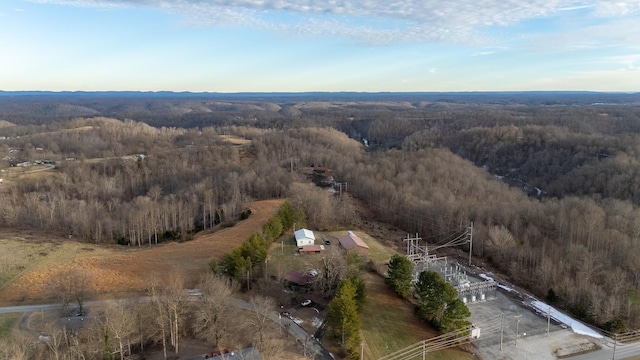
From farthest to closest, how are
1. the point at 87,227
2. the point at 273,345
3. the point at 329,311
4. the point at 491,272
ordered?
the point at 87,227, the point at 491,272, the point at 329,311, the point at 273,345

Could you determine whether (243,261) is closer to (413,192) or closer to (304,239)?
(304,239)

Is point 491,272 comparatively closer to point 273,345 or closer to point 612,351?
point 612,351

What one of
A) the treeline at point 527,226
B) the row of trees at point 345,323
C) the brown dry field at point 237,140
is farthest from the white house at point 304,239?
the brown dry field at point 237,140

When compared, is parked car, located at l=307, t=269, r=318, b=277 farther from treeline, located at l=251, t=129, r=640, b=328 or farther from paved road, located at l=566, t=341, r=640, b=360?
paved road, located at l=566, t=341, r=640, b=360

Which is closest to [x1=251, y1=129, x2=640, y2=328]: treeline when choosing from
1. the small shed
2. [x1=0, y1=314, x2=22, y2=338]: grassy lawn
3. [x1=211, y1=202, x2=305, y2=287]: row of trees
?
the small shed

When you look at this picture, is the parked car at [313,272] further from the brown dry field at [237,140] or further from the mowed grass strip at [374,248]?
the brown dry field at [237,140]

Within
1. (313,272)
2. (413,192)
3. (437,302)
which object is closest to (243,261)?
(313,272)

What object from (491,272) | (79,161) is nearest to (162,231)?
(491,272)
